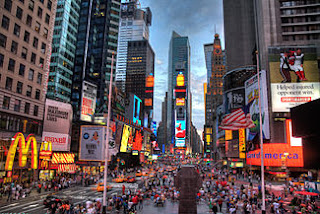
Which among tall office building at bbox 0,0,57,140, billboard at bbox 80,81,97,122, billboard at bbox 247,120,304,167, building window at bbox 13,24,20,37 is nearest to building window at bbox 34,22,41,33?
tall office building at bbox 0,0,57,140

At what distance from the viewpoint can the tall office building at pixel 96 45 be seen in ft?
307

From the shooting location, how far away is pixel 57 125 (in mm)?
45812

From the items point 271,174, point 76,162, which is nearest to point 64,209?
point 76,162

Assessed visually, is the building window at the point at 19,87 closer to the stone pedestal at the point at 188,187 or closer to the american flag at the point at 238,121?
the stone pedestal at the point at 188,187

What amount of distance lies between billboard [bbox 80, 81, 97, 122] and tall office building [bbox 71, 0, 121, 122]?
32.6 meters

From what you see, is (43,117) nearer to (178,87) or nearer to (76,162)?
(76,162)

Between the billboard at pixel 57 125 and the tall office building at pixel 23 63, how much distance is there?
1.71m

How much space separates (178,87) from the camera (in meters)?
179

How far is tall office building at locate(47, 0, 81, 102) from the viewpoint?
7575 cm

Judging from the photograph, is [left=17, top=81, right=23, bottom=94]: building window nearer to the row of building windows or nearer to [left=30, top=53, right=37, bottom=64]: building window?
the row of building windows

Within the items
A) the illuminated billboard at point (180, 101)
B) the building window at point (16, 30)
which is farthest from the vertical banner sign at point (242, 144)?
the illuminated billboard at point (180, 101)

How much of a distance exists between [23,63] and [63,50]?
44283 mm

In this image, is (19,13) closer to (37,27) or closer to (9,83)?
(37,27)

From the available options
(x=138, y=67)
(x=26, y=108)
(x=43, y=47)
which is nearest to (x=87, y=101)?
(x=43, y=47)
